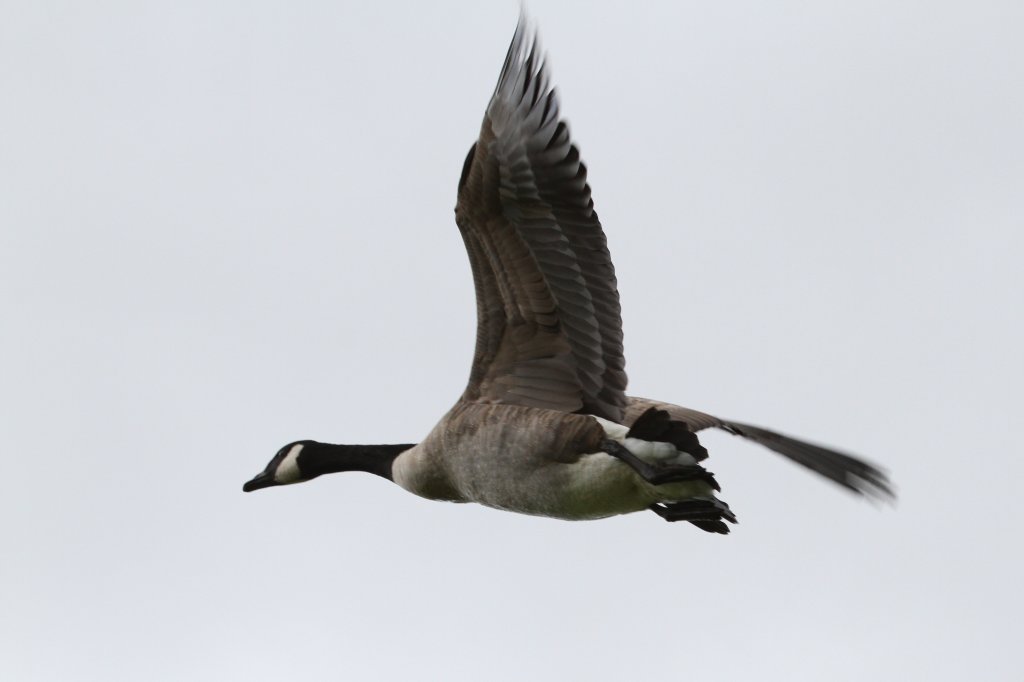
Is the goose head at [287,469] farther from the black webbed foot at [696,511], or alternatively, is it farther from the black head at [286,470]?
the black webbed foot at [696,511]

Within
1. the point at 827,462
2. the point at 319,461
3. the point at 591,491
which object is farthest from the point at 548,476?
the point at 319,461

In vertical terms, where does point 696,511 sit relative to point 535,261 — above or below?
below

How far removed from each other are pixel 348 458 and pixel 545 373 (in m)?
2.69

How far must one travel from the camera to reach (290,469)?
12961 millimetres

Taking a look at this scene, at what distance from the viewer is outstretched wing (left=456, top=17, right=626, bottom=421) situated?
959cm

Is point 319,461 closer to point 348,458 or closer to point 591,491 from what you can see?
point 348,458

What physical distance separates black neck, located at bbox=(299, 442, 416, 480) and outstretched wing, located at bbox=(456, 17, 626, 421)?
1538 millimetres

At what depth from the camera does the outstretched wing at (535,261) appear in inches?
377

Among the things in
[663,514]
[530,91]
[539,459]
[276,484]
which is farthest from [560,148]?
[276,484]

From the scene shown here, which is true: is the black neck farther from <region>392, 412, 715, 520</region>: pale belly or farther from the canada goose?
<region>392, 412, 715, 520</region>: pale belly

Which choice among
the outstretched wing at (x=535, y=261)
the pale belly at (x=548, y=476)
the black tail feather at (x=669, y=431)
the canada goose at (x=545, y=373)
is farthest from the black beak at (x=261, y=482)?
the black tail feather at (x=669, y=431)

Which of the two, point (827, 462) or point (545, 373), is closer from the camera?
point (827, 462)

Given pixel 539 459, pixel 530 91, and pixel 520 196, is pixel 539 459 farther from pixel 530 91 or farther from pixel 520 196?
pixel 530 91

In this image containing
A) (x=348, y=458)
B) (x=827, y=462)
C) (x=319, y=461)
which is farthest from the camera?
(x=319, y=461)
